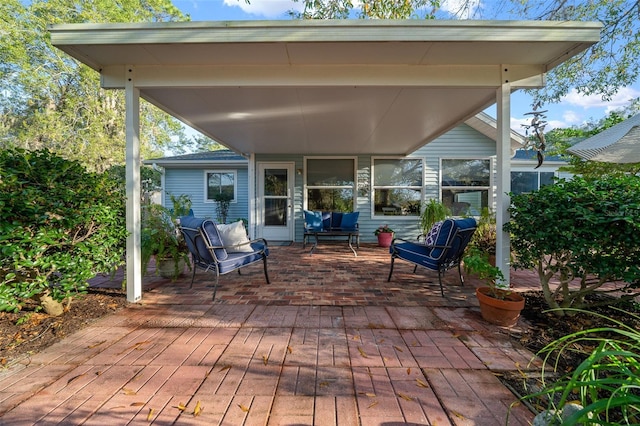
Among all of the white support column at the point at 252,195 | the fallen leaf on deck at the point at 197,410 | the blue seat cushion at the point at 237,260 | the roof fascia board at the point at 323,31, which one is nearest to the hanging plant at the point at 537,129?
the roof fascia board at the point at 323,31

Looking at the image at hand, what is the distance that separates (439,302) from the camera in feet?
9.59

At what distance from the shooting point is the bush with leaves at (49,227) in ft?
6.68

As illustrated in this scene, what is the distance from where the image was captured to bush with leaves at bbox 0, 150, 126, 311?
204 cm

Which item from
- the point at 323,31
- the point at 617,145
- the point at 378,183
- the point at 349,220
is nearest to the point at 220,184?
the point at 349,220

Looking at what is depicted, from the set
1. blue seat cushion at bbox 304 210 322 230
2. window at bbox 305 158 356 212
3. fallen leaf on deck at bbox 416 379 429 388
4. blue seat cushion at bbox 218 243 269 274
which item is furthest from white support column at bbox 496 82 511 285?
window at bbox 305 158 356 212

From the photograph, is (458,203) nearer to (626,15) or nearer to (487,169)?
(487,169)

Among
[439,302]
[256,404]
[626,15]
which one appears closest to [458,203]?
[626,15]

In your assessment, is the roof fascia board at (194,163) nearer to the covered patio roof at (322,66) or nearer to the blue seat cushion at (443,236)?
the covered patio roof at (322,66)

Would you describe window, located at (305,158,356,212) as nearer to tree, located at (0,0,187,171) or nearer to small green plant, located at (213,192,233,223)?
small green plant, located at (213,192,233,223)

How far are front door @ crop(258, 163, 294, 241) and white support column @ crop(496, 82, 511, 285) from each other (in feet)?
16.6

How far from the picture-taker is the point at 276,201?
24.1 ft

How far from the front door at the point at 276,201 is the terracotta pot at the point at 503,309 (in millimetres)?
5350

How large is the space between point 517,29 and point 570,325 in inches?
103

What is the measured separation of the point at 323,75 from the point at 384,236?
4.48 meters
